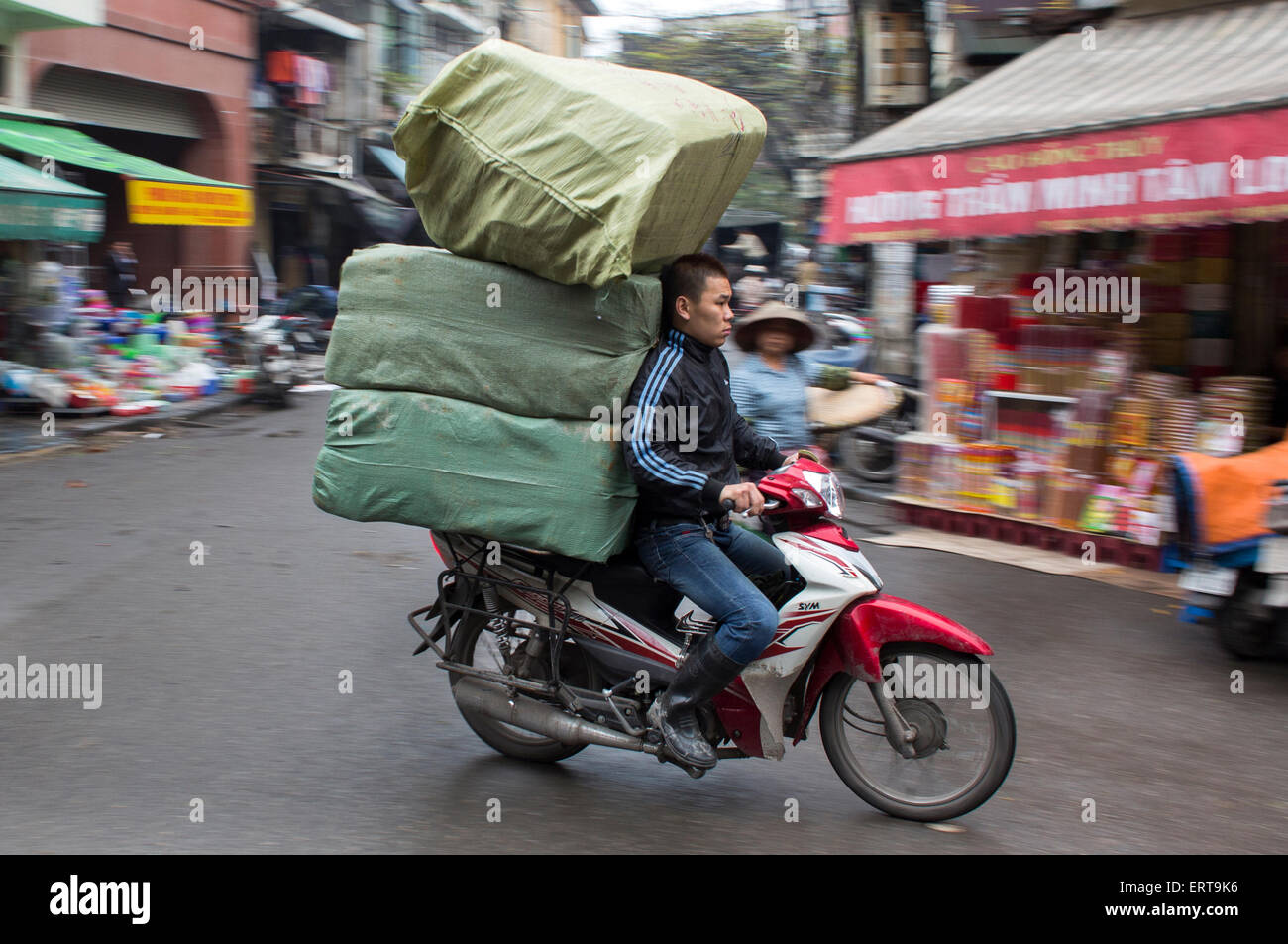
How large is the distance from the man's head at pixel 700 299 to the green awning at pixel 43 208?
10375mm

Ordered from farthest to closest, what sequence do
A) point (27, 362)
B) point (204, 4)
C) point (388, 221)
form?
point (388, 221), point (204, 4), point (27, 362)

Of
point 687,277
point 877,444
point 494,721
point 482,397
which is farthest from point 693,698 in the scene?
point 877,444

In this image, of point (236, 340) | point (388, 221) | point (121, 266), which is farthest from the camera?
point (388, 221)

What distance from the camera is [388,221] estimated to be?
86.9ft

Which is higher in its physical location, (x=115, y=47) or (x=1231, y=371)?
(x=115, y=47)

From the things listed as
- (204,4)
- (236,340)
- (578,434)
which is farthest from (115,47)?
(578,434)

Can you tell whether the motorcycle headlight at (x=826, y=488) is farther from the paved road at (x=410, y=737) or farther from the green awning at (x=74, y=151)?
the green awning at (x=74, y=151)

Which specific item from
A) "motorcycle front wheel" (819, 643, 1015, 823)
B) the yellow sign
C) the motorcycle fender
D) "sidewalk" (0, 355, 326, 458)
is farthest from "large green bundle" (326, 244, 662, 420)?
the yellow sign

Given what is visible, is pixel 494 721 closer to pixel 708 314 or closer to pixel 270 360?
pixel 708 314

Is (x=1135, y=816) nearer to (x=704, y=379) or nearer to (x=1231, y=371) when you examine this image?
(x=704, y=379)

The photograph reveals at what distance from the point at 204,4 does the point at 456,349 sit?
19423 mm

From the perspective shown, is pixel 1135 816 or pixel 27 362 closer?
pixel 1135 816

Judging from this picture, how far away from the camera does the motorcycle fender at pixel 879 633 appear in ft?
12.0

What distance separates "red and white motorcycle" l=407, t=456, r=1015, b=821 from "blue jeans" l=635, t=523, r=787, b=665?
0.16 m
